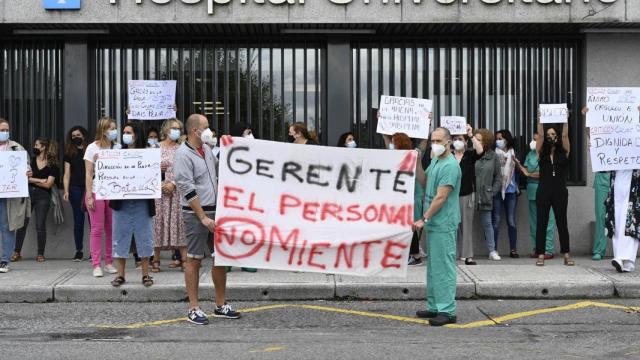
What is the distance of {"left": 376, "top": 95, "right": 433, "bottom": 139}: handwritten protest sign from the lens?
11.3 metres

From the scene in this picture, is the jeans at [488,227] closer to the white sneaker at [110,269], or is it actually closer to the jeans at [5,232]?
the white sneaker at [110,269]

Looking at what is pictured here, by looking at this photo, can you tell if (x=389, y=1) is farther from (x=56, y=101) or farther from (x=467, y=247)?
(x=56, y=101)

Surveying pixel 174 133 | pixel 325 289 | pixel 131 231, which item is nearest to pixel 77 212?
pixel 174 133

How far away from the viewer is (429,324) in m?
8.10

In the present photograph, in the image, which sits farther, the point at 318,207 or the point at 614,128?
the point at 614,128

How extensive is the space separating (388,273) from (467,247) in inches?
142

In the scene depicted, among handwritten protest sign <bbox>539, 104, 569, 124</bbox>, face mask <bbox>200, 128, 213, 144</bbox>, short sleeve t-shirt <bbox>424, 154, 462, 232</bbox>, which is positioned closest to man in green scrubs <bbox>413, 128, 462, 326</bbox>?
short sleeve t-shirt <bbox>424, 154, 462, 232</bbox>

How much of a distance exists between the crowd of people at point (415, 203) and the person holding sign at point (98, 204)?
13mm

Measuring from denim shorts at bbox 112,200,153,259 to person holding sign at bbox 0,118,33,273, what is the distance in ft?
6.61

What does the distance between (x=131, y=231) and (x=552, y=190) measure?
527cm

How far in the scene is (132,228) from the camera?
32.6 feet

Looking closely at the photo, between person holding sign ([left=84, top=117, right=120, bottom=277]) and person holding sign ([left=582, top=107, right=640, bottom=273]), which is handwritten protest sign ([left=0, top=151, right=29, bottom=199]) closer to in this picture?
person holding sign ([left=84, top=117, right=120, bottom=277])

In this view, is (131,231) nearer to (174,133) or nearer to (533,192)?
(174,133)

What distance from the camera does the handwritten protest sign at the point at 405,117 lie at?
1133 centimetres
